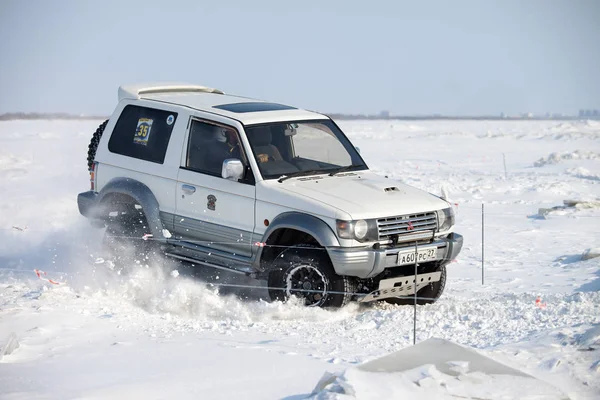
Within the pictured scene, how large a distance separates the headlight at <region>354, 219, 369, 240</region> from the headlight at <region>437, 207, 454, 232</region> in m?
0.95

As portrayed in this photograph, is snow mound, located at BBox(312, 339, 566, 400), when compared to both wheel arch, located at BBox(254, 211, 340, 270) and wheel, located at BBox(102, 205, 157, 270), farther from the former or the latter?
wheel, located at BBox(102, 205, 157, 270)

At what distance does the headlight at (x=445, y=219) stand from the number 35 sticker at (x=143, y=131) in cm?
331

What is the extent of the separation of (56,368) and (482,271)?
5396 millimetres

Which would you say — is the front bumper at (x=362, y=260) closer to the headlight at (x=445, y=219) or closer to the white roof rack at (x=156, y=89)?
the headlight at (x=445, y=219)

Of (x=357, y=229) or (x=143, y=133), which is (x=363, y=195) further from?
(x=143, y=133)

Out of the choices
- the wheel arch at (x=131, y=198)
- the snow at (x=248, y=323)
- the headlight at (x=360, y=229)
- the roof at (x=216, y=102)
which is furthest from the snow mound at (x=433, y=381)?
the wheel arch at (x=131, y=198)

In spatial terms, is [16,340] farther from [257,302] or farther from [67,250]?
[67,250]

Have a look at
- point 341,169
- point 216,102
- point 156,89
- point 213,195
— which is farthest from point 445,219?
point 156,89

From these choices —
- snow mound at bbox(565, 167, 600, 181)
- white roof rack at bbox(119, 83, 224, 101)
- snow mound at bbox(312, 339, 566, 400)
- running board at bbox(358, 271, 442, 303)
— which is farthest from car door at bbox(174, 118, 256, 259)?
snow mound at bbox(565, 167, 600, 181)

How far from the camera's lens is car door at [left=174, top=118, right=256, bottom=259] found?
29.8ft

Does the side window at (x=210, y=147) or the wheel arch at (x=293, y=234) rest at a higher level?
the side window at (x=210, y=147)

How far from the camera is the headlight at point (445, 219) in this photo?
8945 mm

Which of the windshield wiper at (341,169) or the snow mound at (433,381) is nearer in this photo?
the snow mound at (433,381)

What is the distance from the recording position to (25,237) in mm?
12727
